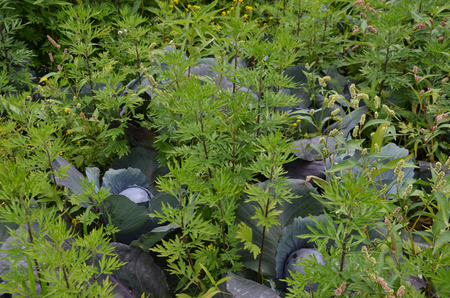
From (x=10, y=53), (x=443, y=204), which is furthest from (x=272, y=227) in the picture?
(x=10, y=53)

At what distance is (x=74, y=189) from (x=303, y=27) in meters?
1.89

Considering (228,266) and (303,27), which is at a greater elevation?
(303,27)

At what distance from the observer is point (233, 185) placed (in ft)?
4.40

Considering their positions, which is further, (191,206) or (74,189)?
(74,189)

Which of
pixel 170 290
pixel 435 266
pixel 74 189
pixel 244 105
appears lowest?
pixel 170 290

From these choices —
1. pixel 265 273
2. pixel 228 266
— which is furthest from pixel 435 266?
pixel 228 266

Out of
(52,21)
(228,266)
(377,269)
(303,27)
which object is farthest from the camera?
(52,21)

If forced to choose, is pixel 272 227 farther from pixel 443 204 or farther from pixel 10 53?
pixel 10 53

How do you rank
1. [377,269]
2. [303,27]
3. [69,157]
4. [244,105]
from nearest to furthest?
1. [377,269]
2. [244,105]
3. [69,157]
4. [303,27]

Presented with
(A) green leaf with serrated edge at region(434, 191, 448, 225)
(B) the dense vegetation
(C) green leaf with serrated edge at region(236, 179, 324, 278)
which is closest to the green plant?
(B) the dense vegetation

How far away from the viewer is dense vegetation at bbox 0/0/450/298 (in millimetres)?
1011

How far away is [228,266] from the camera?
1.51 m

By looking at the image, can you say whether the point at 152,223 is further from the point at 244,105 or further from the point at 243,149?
the point at 244,105

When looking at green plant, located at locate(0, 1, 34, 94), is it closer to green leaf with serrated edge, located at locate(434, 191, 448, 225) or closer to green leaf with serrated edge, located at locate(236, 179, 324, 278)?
green leaf with serrated edge, located at locate(236, 179, 324, 278)
